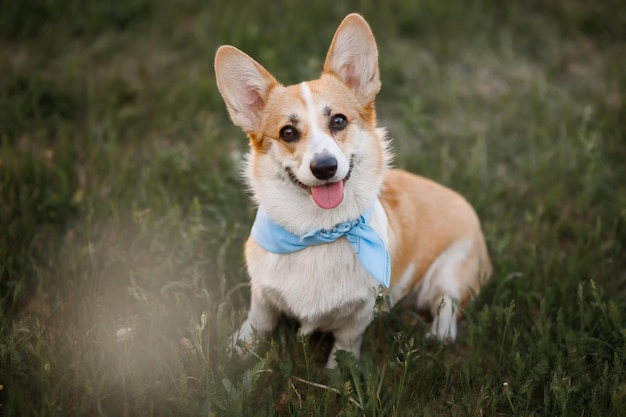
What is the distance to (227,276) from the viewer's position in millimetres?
3379

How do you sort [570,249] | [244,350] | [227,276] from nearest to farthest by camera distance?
[244,350], [227,276], [570,249]

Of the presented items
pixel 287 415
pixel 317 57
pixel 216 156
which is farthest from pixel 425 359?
pixel 317 57

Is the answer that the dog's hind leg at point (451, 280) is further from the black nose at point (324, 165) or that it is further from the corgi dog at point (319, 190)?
the black nose at point (324, 165)

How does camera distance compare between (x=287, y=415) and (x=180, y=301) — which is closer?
(x=287, y=415)

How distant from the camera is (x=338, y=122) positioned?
8.68 feet

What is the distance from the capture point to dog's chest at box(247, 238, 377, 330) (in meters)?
2.68

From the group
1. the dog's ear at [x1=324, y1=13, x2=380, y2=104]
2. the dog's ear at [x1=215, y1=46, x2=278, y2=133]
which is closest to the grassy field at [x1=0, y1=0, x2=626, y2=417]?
the dog's ear at [x1=215, y1=46, x2=278, y2=133]

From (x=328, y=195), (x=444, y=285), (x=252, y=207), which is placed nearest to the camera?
(x=328, y=195)

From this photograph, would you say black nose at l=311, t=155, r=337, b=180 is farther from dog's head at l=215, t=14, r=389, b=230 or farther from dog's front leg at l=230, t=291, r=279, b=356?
Result: dog's front leg at l=230, t=291, r=279, b=356

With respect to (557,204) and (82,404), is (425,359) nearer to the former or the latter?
(82,404)

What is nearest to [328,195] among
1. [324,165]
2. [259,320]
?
[324,165]

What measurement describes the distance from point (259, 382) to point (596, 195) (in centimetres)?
282

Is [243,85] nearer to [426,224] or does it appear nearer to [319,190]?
[319,190]

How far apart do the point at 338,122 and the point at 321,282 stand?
2.43 ft
